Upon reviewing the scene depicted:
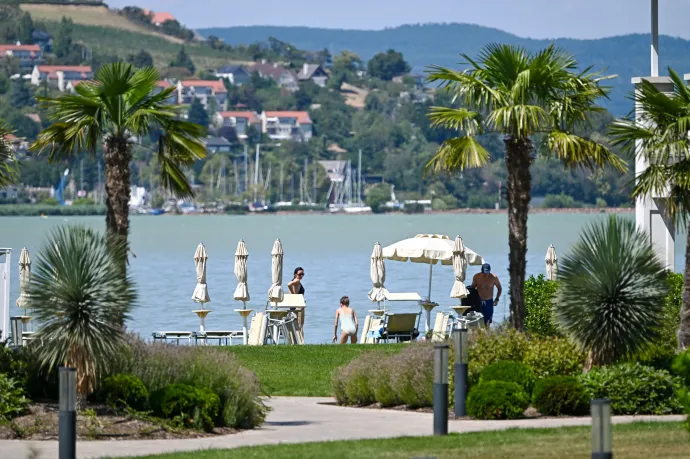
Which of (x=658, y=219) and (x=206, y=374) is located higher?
(x=658, y=219)

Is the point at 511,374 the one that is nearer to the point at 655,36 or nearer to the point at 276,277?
the point at 655,36

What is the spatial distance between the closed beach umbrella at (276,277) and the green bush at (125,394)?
13.3 meters

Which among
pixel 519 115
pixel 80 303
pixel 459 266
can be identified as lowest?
pixel 459 266

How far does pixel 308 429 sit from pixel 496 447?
8.57ft

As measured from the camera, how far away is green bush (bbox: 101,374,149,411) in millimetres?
13758

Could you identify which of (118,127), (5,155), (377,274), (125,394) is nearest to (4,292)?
(5,155)

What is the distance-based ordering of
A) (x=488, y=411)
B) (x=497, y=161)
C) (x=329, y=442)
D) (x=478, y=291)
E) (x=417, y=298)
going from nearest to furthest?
1. (x=329, y=442)
2. (x=488, y=411)
3. (x=478, y=291)
4. (x=417, y=298)
5. (x=497, y=161)

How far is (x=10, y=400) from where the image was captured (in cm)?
1336

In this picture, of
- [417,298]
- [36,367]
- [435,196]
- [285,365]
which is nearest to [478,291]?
[417,298]

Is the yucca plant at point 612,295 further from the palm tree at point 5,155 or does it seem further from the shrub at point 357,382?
the palm tree at point 5,155

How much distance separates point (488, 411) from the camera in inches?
552

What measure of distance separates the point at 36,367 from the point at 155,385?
1212 mm

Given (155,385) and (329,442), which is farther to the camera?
(155,385)

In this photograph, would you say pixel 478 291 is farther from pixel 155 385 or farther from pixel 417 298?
pixel 155 385
